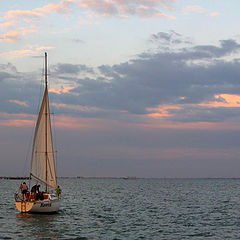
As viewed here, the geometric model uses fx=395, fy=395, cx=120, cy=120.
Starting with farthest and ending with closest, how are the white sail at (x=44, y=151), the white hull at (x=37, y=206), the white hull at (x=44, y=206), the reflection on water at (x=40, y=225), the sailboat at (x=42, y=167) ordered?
the white sail at (x=44, y=151)
the sailboat at (x=42, y=167)
the white hull at (x=44, y=206)
the white hull at (x=37, y=206)
the reflection on water at (x=40, y=225)

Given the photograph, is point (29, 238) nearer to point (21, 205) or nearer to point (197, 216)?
point (21, 205)

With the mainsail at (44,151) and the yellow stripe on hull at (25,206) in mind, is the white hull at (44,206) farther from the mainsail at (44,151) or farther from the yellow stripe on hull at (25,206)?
the mainsail at (44,151)

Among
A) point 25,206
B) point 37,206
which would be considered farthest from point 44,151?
point 25,206

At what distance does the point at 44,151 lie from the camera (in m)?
43.5

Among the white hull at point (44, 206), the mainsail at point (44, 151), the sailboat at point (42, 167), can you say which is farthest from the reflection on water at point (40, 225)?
the mainsail at point (44, 151)

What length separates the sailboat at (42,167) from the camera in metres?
42.7

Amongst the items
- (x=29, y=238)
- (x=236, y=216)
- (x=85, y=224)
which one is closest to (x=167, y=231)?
(x=85, y=224)

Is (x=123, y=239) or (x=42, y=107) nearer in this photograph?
(x=123, y=239)

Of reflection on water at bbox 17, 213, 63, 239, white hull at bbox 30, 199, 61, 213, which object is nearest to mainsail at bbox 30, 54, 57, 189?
white hull at bbox 30, 199, 61, 213

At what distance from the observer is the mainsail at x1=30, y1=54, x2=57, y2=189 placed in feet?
142

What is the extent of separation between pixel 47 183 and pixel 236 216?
75.4 feet

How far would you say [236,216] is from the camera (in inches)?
1885

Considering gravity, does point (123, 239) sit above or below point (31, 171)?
below

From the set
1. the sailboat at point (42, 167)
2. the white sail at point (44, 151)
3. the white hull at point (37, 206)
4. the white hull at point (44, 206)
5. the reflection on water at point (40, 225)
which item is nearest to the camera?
the reflection on water at point (40, 225)
